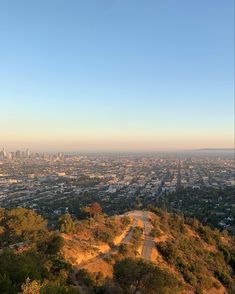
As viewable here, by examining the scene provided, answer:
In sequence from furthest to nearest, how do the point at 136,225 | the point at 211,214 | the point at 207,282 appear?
the point at 211,214 → the point at 136,225 → the point at 207,282

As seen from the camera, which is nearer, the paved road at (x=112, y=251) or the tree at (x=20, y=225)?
the paved road at (x=112, y=251)

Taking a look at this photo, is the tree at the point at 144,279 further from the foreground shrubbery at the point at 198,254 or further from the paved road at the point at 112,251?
the foreground shrubbery at the point at 198,254

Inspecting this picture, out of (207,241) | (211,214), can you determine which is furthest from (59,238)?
(211,214)

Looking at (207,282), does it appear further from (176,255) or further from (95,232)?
(95,232)

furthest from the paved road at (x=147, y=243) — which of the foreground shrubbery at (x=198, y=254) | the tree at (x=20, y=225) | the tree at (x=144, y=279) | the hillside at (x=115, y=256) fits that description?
the tree at (x=144, y=279)

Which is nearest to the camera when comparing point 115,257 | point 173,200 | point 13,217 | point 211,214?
point 115,257

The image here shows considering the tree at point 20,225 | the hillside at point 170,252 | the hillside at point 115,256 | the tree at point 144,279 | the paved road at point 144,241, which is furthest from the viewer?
the tree at point 20,225

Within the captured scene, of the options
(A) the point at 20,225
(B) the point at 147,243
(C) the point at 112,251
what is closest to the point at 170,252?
(B) the point at 147,243

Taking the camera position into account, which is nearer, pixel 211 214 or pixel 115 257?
pixel 115 257
